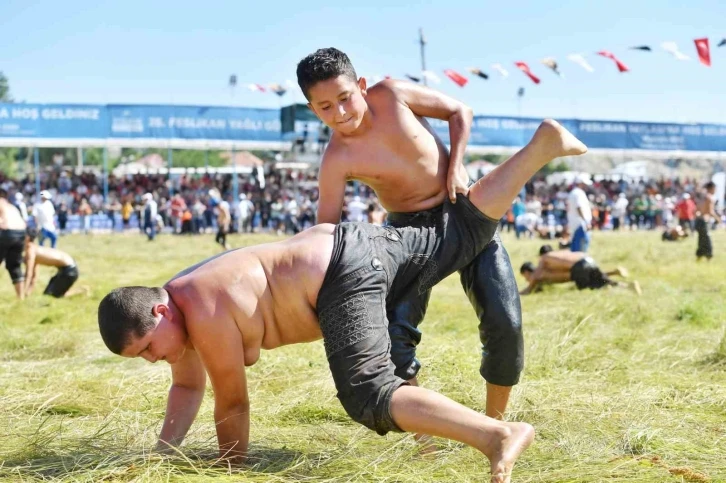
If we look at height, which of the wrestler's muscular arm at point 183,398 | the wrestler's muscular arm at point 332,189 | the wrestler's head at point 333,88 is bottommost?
the wrestler's muscular arm at point 183,398

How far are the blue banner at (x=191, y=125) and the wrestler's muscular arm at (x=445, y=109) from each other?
66.5ft

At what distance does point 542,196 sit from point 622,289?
24867 millimetres

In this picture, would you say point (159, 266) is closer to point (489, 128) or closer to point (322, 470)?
point (322, 470)

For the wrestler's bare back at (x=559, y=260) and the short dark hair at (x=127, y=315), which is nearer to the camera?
the short dark hair at (x=127, y=315)

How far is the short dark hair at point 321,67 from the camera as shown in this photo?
359 centimetres

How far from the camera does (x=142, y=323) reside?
3039 mm

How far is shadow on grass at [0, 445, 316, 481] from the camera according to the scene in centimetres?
316

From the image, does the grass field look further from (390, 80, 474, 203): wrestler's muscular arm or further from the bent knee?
(390, 80, 474, 203): wrestler's muscular arm

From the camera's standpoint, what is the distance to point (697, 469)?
3.27m

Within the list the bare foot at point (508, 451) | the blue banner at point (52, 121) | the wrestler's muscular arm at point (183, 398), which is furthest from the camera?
the blue banner at point (52, 121)

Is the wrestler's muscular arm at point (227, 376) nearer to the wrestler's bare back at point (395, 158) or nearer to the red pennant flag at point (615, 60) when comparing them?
the wrestler's bare back at point (395, 158)

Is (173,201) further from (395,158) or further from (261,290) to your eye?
(261,290)

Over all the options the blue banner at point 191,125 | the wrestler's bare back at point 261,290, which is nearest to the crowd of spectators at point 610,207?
the blue banner at point 191,125

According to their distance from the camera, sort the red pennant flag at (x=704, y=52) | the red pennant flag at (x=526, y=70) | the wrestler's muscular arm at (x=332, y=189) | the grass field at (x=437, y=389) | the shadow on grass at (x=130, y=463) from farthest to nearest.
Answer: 1. the red pennant flag at (x=526, y=70)
2. the red pennant flag at (x=704, y=52)
3. the wrestler's muscular arm at (x=332, y=189)
4. the grass field at (x=437, y=389)
5. the shadow on grass at (x=130, y=463)
